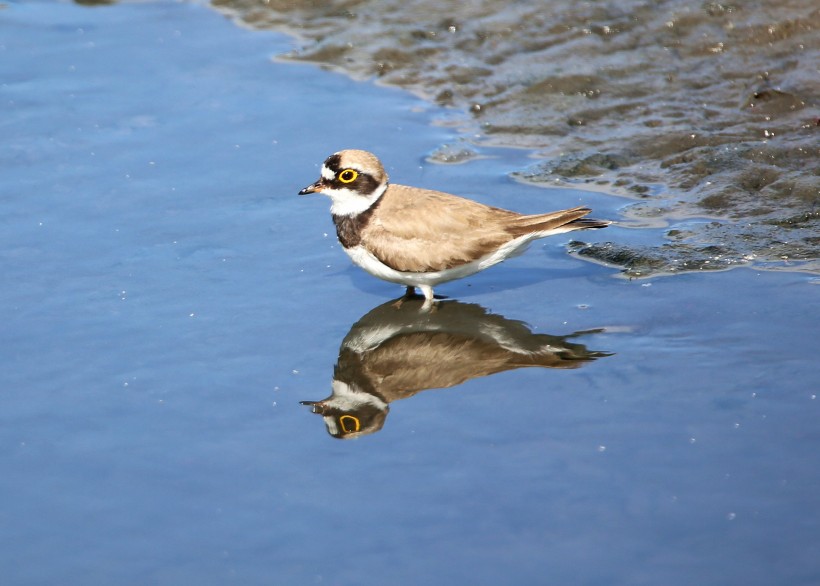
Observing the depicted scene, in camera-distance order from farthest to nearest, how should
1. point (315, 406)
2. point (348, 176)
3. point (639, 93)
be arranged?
point (639, 93), point (348, 176), point (315, 406)

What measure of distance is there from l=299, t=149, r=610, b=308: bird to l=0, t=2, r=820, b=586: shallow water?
1.45 feet

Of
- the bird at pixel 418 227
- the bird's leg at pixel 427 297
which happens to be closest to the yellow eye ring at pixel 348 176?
the bird at pixel 418 227

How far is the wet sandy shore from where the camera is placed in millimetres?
11008

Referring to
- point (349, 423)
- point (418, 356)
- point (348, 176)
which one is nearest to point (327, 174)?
point (348, 176)

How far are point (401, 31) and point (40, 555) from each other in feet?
35.7

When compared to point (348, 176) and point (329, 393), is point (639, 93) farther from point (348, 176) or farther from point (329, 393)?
point (329, 393)

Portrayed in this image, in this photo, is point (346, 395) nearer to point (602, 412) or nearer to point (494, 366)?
point (494, 366)

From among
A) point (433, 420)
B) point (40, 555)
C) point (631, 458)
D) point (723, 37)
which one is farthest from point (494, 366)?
point (723, 37)

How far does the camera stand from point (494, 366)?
8.69m

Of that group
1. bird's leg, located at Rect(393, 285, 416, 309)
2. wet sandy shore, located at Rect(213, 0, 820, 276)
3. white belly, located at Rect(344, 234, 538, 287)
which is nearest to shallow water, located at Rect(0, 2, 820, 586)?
bird's leg, located at Rect(393, 285, 416, 309)

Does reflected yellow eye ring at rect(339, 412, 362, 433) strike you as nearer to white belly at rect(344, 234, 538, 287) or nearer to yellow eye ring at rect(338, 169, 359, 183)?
white belly at rect(344, 234, 538, 287)

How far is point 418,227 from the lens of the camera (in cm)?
970

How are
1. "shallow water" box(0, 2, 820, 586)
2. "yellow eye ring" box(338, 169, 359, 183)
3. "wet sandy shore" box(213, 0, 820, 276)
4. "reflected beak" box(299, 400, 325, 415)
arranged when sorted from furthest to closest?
"wet sandy shore" box(213, 0, 820, 276), "yellow eye ring" box(338, 169, 359, 183), "reflected beak" box(299, 400, 325, 415), "shallow water" box(0, 2, 820, 586)

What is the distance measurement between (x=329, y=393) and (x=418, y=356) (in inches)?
36.0
